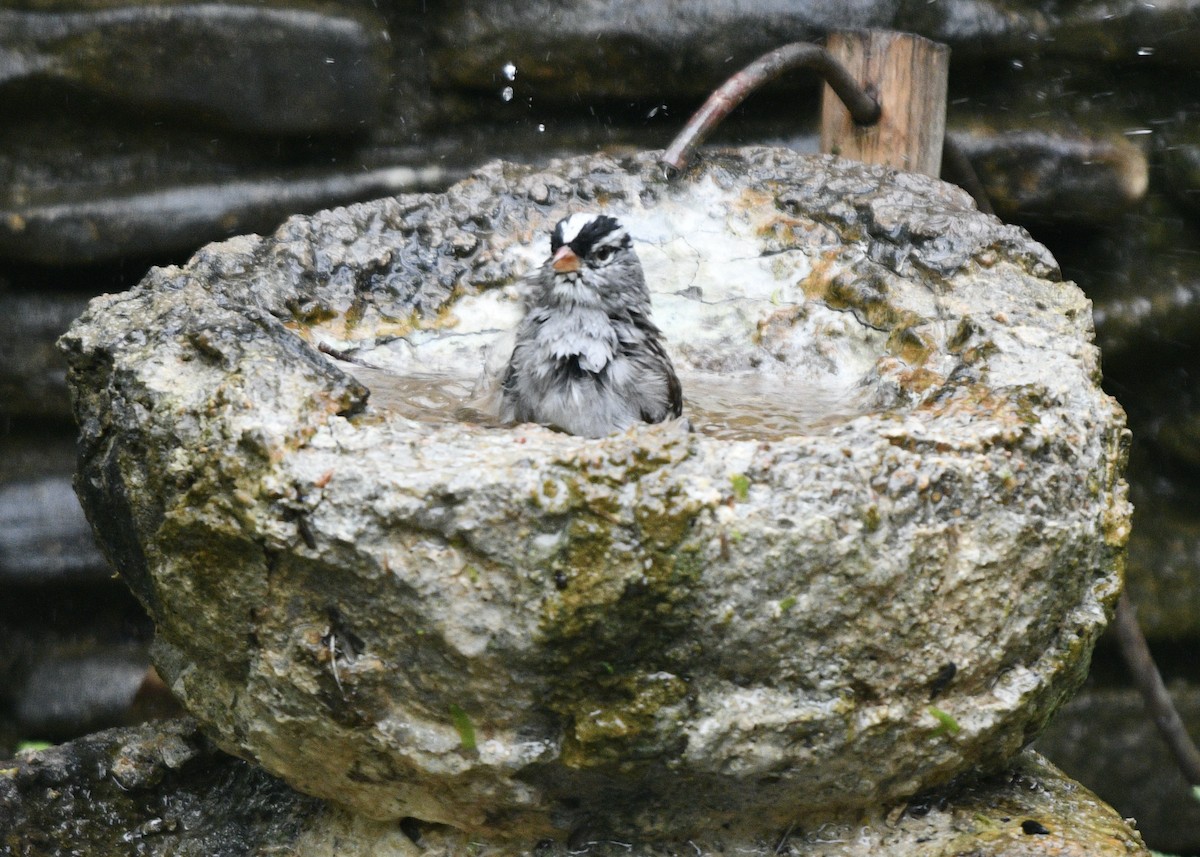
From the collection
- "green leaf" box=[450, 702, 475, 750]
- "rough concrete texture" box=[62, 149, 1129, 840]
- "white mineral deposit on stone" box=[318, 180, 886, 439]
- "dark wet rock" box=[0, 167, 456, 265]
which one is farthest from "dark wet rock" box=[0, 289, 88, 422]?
"green leaf" box=[450, 702, 475, 750]

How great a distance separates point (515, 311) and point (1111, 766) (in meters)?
3.65

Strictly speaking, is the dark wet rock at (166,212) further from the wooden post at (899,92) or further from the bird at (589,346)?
the bird at (589,346)

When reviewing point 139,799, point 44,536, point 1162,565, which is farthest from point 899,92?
point 44,536

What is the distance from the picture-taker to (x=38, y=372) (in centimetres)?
530

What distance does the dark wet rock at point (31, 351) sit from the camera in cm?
527

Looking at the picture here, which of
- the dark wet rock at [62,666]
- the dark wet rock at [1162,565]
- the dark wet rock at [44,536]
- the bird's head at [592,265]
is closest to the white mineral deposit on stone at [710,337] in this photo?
the bird's head at [592,265]

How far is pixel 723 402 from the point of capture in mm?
3770

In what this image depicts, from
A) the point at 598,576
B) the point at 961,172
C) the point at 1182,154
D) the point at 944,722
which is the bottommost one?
the point at 944,722

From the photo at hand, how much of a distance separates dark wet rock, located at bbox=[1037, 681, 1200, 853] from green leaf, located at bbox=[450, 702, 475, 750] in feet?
13.2

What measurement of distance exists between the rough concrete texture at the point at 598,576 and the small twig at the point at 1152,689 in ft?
6.90

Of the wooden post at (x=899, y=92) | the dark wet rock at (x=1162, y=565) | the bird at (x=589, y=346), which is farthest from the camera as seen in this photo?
the dark wet rock at (x=1162, y=565)

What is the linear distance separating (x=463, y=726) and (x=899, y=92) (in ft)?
9.36

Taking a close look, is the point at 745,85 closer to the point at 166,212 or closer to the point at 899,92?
the point at 899,92

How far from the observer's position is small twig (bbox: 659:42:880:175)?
4.21 meters
